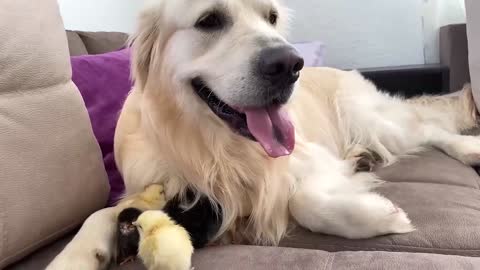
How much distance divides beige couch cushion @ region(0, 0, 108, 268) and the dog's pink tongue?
452 millimetres

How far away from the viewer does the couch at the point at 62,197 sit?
99 centimetres

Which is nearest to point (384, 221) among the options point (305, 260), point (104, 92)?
point (305, 260)

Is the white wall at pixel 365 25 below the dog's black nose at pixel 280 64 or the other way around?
below

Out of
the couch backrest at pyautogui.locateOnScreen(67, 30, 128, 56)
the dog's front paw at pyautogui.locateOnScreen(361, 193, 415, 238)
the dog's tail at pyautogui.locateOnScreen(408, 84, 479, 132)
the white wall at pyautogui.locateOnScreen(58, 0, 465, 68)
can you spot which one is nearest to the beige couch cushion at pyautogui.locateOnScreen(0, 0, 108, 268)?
the dog's front paw at pyautogui.locateOnScreen(361, 193, 415, 238)

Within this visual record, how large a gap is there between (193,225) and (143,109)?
15.6 inches

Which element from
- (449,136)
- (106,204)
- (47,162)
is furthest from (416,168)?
(47,162)

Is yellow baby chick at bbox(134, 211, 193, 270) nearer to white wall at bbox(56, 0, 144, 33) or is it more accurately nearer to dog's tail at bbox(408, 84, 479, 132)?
dog's tail at bbox(408, 84, 479, 132)

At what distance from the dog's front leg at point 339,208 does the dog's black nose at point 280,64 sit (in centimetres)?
31

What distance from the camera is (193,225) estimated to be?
1.13 metres

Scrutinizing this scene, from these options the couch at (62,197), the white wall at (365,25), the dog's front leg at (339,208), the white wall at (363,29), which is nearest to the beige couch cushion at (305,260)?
the couch at (62,197)

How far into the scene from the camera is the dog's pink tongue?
115 centimetres

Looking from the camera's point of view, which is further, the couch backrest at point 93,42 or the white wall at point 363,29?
the white wall at point 363,29

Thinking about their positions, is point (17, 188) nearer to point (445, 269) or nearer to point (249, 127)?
point (249, 127)

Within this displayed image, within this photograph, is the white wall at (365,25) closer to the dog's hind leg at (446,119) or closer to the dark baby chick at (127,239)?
the dog's hind leg at (446,119)
